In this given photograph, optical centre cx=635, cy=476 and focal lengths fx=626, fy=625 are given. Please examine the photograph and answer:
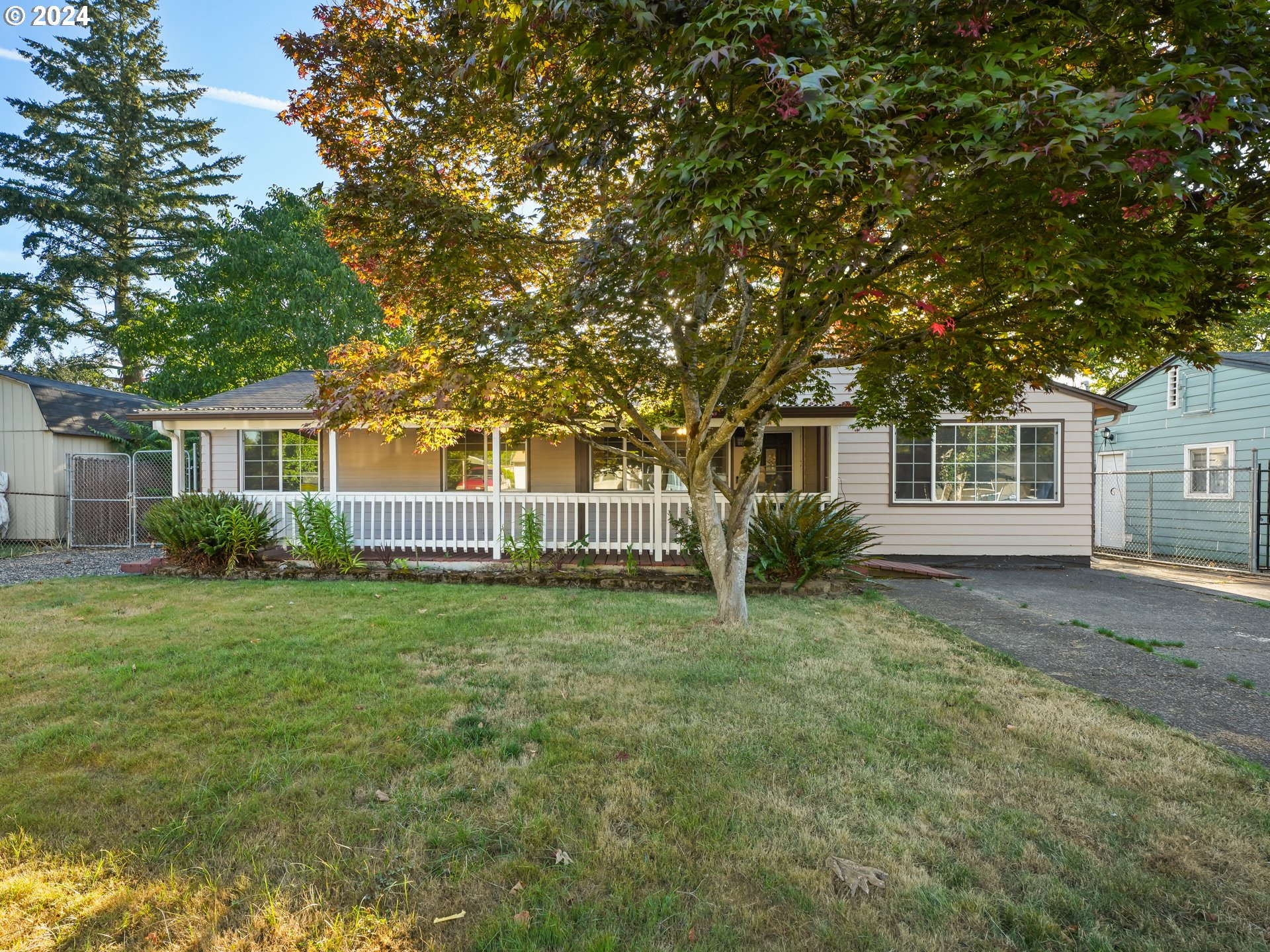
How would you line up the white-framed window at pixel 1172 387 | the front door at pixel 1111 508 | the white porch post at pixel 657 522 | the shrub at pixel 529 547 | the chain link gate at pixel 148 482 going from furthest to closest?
the front door at pixel 1111 508
the chain link gate at pixel 148 482
the white-framed window at pixel 1172 387
the white porch post at pixel 657 522
the shrub at pixel 529 547

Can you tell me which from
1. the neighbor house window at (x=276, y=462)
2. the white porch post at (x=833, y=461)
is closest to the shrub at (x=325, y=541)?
the neighbor house window at (x=276, y=462)

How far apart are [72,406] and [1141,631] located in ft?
68.1

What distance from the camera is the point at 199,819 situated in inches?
95.4

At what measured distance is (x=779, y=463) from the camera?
12.1m

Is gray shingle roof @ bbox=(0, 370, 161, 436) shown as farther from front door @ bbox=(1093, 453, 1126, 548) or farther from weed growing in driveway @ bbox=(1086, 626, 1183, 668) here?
front door @ bbox=(1093, 453, 1126, 548)

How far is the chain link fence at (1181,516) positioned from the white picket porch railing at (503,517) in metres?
9.38

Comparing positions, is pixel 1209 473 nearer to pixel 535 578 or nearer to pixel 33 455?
pixel 535 578

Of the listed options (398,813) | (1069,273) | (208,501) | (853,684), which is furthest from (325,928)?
(208,501)

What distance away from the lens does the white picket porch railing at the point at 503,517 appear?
367 inches

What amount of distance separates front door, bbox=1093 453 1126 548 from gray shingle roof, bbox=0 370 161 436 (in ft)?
76.6

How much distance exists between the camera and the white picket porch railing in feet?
30.6

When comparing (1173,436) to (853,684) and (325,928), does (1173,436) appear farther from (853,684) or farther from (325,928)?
(325,928)

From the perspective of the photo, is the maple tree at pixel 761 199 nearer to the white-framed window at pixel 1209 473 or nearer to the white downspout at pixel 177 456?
the white downspout at pixel 177 456

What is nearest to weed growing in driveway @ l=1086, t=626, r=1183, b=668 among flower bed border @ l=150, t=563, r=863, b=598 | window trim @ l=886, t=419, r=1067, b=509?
flower bed border @ l=150, t=563, r=863, b=598
